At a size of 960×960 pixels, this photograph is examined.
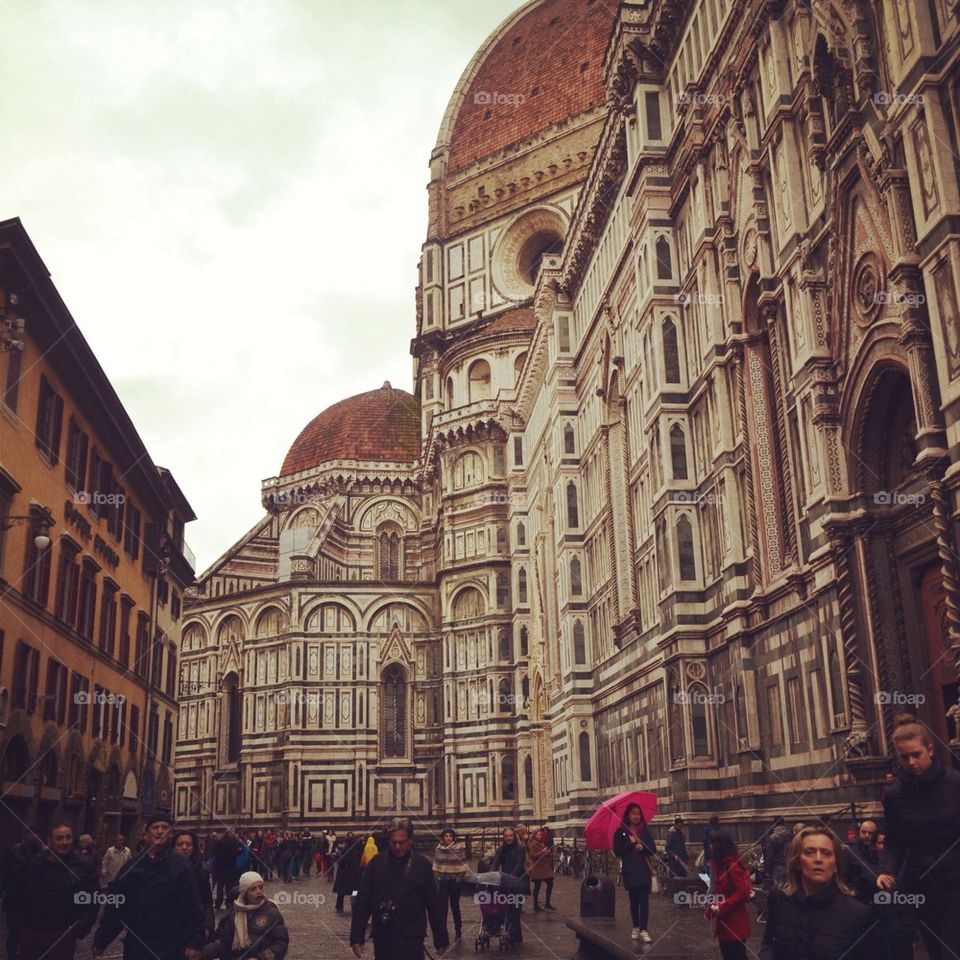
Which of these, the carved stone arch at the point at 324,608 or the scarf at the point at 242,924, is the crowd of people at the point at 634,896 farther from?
the carved stone arch at the point at 324,608

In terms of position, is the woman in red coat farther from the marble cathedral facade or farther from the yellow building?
the yellow building

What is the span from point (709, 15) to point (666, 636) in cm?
1416

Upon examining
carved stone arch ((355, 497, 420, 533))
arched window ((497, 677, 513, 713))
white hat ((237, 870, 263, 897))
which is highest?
carved stone arch ((355, 497, 420, 533))

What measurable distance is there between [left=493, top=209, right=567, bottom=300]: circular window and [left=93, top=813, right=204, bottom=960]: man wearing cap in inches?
2330

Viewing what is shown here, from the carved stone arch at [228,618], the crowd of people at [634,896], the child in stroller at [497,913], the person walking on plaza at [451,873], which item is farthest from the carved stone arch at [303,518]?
the crowd of people at [634,896]

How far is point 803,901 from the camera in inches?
241

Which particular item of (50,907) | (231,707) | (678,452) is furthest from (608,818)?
(231,707)

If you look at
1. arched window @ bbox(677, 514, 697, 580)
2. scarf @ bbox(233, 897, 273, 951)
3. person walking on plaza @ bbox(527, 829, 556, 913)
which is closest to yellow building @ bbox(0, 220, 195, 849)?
person walking on plaza @ bbox(527, 829, 556, 913)

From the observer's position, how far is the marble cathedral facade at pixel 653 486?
17.8 metres

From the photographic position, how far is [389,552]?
2837 inches

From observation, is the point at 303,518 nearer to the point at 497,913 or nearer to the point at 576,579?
the point at 576,579

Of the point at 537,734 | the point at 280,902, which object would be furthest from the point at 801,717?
the point at 537,734

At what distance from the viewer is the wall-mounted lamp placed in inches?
839

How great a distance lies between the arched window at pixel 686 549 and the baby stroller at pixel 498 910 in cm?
1238
